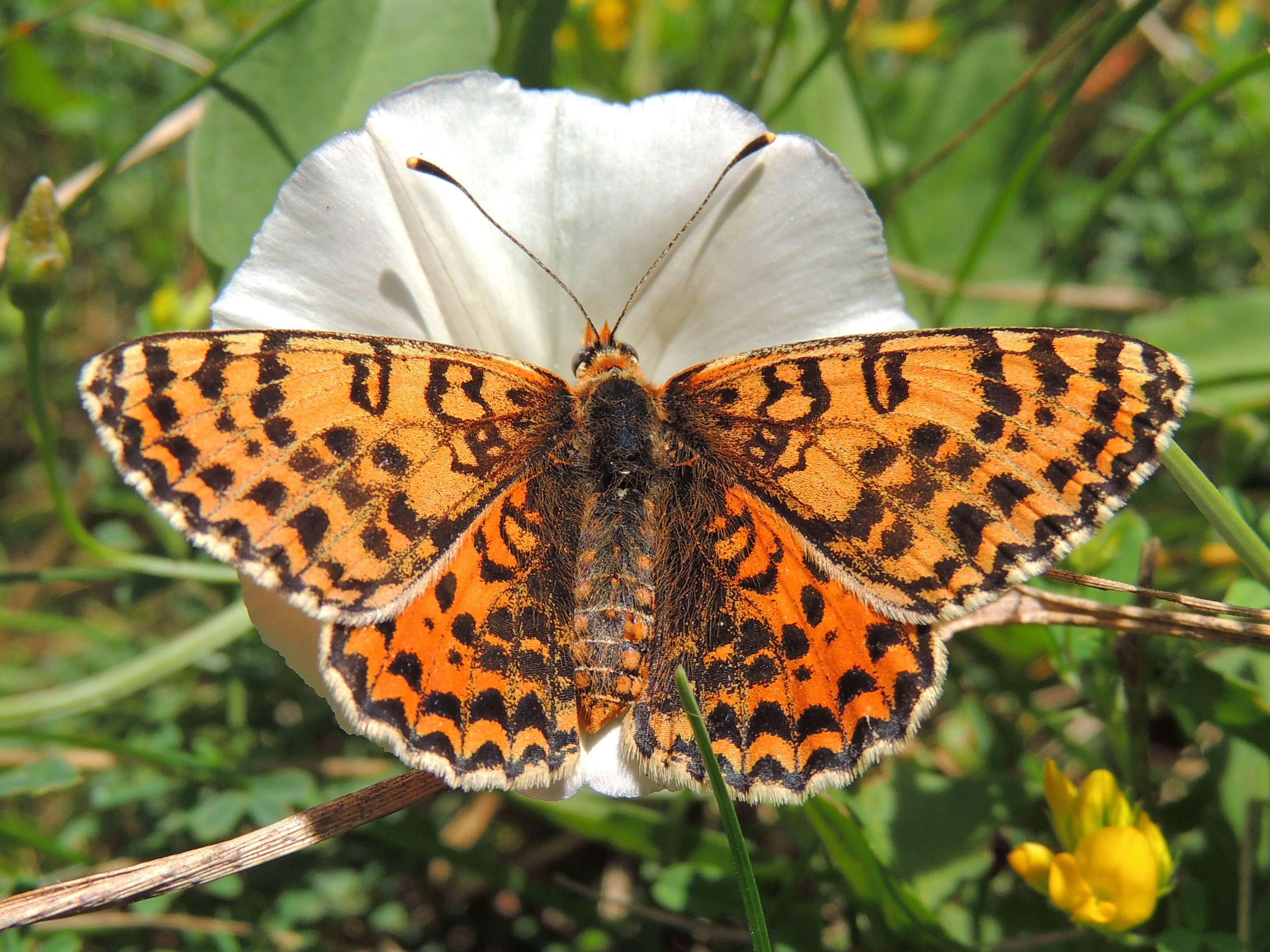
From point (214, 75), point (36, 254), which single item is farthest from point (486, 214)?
point (214, 75)

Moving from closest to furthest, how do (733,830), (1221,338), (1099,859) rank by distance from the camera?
(733,830), (1099,859), (1221,338)

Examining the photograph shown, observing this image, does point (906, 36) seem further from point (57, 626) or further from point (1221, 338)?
point (57, 626)

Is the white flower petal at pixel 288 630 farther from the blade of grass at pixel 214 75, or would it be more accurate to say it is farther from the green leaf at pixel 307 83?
the blade of grass at pixel 214 75

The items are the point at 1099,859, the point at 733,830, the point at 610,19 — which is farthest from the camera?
the point at 610,19

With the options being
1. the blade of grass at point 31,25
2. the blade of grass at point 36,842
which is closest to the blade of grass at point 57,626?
the blade of grass at point 36,842

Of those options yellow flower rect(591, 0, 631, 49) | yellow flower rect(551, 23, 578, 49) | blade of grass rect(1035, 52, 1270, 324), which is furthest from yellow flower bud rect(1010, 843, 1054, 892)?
yellow flower rect(591, 0, 631, 49)
